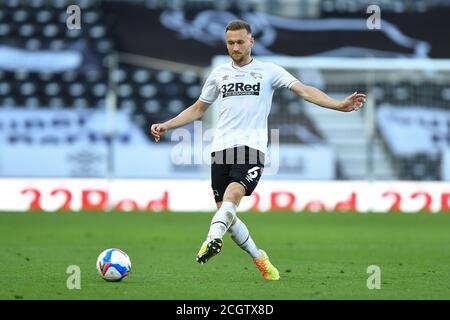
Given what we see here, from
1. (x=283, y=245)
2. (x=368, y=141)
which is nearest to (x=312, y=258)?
(x=283, y=245)

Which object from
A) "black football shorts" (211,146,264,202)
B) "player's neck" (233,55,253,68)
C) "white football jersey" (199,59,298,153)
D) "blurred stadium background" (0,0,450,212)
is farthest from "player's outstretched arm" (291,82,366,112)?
"blurred stadium background" (0,0,450,212)

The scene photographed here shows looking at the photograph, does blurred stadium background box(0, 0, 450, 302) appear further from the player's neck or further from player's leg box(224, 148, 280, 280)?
the player's neck

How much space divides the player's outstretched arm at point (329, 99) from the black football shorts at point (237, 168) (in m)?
0.64

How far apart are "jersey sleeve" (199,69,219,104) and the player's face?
0.99 ft

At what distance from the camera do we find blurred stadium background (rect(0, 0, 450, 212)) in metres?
23.4

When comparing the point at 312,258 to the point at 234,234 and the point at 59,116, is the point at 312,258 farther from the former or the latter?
the point at 59,116

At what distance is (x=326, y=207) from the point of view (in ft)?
77.4

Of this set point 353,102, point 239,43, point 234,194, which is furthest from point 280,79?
point 234,194

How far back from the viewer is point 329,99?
8945mm

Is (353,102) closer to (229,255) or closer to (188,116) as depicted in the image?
(188,116)

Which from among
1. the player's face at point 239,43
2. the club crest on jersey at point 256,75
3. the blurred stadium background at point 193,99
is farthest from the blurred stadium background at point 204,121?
the player's face at point 239,43

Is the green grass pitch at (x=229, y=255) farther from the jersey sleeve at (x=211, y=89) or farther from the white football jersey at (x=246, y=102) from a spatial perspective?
the jersey sleeve at (x=211, y=89)

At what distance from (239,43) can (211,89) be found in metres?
0.58

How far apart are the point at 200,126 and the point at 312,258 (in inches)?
504
